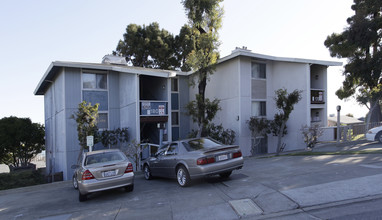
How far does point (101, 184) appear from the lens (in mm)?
7410

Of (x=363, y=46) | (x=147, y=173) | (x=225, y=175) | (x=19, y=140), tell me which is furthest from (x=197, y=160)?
(x=19, y=140)

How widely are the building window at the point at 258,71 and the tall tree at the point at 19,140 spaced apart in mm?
19030

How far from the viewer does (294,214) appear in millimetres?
5191

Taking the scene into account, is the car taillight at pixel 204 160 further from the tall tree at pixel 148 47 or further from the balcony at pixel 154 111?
the tall tree at pixel 148 47

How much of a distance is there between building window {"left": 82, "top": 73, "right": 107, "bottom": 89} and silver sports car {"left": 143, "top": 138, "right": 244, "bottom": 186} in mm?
9275

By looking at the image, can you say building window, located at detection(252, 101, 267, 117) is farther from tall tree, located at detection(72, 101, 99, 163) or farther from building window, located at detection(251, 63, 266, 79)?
tall tree, located at detection(72, 101, 99, 163)

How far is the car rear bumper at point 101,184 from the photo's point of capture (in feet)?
24.0

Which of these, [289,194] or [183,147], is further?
[183,147]

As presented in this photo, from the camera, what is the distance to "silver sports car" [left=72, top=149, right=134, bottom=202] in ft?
24.2

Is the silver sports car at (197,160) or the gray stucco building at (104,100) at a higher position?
the gray stucco building at (104,100)

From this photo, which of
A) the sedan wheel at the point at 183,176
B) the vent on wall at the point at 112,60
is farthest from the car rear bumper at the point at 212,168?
the vent on wall at the point at 112,60

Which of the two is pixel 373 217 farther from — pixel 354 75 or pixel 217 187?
pixel 354 75

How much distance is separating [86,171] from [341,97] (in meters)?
24.7

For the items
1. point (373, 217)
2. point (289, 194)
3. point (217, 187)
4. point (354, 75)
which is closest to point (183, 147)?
point (217, 187)
